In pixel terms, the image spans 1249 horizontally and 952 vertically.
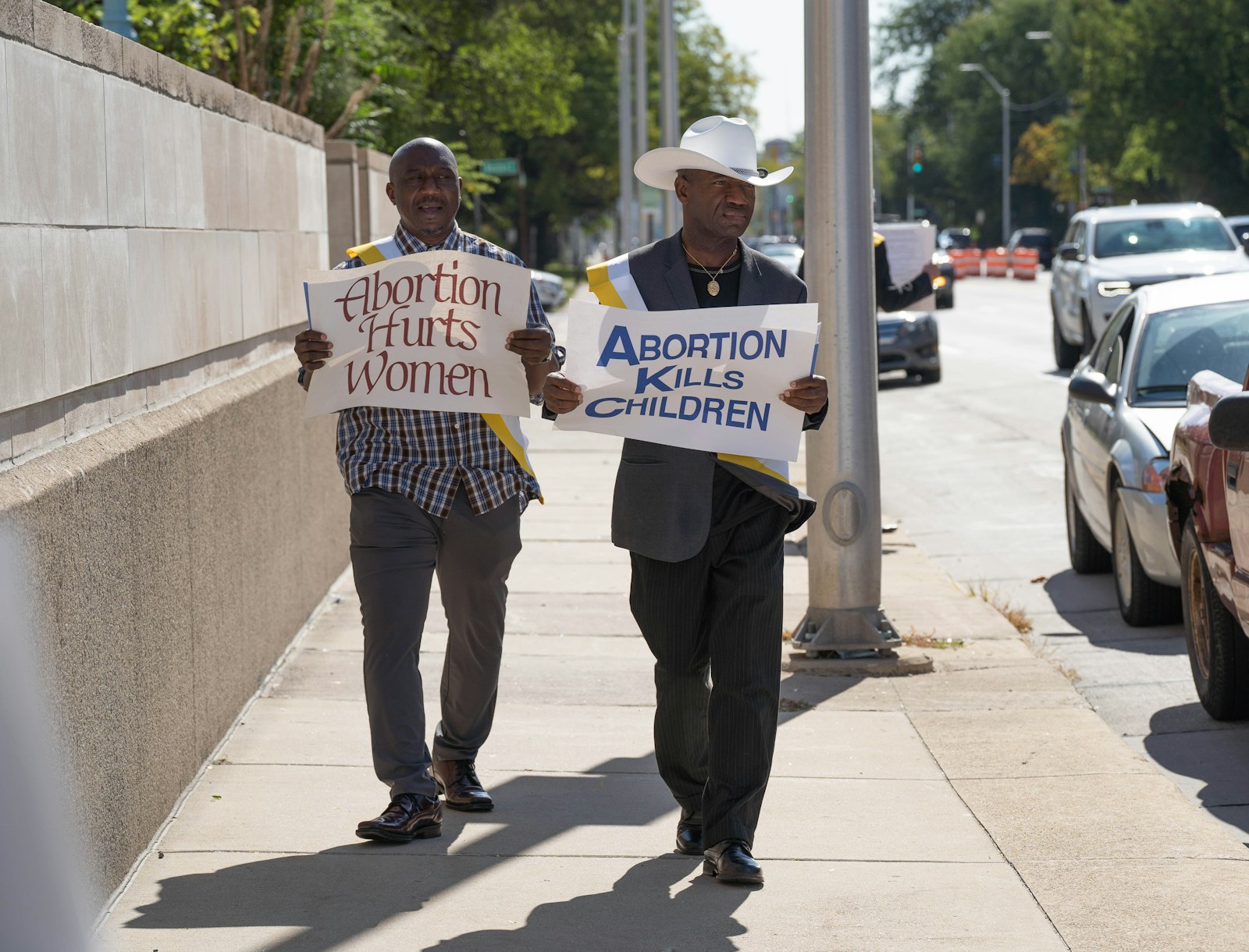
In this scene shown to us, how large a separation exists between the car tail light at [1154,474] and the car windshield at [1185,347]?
0.80 metres

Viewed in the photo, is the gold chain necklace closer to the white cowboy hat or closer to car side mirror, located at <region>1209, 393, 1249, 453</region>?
the white cowboy hat

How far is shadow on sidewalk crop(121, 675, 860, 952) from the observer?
14.7 feet

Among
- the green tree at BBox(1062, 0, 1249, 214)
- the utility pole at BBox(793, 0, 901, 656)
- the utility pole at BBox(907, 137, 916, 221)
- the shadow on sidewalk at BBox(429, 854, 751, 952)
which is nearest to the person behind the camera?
the shadow on sidewalk at BBox(429, 854, 751, 952)

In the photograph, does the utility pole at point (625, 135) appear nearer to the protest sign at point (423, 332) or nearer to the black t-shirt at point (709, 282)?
the protest sign at point (423, 332)

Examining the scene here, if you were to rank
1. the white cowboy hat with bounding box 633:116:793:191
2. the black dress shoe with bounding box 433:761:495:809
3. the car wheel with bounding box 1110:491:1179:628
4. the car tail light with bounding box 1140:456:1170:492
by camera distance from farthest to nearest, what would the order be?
the car wheel with bounding box 1110:491:1179:628 < the car tail light with bounding box 1140:456:1170:492 < the black dress shoe with bounding box 433:761:495:809 < the white cowboy hat with bounding box 633:116:793:191

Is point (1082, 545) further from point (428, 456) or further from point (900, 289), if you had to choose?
point (428, 456)

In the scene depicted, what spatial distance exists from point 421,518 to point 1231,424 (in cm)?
231

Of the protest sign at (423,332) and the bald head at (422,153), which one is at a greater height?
the bald head at (422,153)

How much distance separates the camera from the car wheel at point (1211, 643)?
6.64 metres

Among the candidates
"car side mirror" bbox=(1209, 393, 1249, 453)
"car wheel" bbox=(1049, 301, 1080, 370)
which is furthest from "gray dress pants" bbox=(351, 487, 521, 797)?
"car wheel" bbox=(1049, 301, 1080, 370)

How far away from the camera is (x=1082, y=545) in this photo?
10234 millimetres

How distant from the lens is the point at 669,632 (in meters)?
4.96

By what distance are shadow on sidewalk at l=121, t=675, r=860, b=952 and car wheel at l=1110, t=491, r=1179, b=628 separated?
3.87m

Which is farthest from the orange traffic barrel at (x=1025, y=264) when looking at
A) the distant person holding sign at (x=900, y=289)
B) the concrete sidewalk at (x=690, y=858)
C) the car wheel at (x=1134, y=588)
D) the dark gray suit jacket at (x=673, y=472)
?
the dark gray suit jacket at (x=673, y=472)
